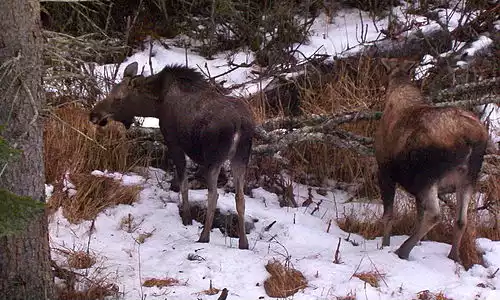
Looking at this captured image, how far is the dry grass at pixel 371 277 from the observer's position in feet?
19.2

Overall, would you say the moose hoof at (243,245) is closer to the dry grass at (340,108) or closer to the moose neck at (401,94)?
the moose neck at (401,94)

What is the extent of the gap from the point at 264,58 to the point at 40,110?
18.7 feet

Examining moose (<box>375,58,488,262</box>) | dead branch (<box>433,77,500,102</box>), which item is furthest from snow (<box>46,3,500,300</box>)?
dead branch (<box>433,77,500,102</box>)

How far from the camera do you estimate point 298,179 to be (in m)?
8.53

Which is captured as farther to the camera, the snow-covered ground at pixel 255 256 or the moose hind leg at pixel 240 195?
the moose hind leg at pixel 240 195

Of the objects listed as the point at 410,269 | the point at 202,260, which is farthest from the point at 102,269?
the point at 410,269

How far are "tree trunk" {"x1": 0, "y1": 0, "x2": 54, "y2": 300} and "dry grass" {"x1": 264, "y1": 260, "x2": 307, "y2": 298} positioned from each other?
166cm

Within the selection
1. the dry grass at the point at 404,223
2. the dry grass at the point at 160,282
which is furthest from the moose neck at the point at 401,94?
the dry grass at the point at 160,282

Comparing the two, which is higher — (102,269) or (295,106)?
(295,106)

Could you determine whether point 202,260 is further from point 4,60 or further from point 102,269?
point 4,60

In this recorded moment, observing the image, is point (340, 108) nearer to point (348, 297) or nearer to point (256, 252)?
point (256, 252)

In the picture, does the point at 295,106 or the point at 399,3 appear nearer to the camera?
the point at 295,106

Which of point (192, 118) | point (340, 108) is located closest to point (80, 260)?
point (192, 118)

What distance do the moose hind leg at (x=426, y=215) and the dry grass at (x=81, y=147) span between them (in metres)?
3.13
